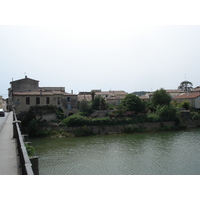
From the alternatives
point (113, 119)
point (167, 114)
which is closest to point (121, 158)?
point (113, 119)

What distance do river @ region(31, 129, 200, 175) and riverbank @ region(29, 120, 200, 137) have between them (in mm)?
5033

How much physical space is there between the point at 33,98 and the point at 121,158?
63.9 ft

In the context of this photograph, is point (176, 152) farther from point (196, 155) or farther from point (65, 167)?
point (65, 167)

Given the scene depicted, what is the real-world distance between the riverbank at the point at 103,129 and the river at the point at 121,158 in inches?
198

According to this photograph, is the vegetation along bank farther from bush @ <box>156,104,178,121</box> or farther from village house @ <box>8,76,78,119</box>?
village house @ <box>8,76,78,119</box>

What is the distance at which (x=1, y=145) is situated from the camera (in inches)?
384

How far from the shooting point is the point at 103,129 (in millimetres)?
29250

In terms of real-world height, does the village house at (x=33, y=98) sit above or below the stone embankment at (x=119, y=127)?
above

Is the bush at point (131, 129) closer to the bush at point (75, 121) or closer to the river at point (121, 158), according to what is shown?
the bush at point (75, 121)

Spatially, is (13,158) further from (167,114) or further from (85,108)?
(167,114)

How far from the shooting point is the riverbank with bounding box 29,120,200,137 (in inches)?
1097

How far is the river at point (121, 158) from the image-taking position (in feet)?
44.6

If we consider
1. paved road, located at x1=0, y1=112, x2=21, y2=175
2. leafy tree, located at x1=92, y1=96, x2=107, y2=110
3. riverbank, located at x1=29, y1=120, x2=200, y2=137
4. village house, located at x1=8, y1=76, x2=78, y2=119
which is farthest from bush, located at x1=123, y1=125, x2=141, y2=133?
paved road, located at x1=0, y1=112, x2=21, y2=175

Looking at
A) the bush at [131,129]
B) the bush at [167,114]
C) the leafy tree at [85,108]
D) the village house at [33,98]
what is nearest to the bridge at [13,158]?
the village house at [33,98]
